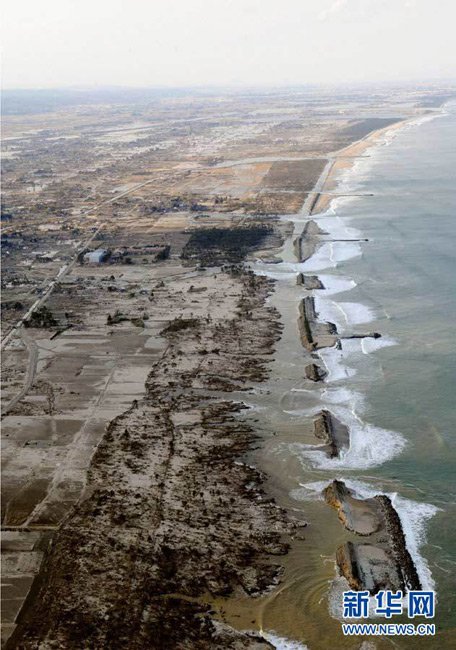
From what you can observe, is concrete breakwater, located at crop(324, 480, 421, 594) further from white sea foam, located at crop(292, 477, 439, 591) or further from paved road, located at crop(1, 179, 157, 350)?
paved road, located at crop(1, 179, 157, 350)

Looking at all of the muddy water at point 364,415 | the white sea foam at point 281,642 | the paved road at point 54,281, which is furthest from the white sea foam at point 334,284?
the white sea foam at point 281,642

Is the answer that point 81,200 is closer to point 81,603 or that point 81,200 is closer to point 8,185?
point 8,185

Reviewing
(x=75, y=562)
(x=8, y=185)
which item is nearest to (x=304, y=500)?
(x=75, y=562)

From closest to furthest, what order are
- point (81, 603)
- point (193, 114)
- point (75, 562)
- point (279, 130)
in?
1. point (81, 603)
2. point (75, 562)
3. point (279, 130)
4. point (193, 114)

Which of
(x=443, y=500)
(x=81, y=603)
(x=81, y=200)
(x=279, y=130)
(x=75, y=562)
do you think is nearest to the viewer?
(x=81, y=603)

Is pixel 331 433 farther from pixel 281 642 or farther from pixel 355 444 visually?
pixel 281 642

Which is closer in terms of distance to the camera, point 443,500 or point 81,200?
point 443,500
